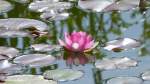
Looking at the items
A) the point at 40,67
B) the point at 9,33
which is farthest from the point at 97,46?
the point at 9,33

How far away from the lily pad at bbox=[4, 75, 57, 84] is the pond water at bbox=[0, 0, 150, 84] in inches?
1.8

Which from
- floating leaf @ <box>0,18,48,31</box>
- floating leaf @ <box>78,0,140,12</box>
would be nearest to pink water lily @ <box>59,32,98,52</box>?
floating leaf @ <box>0,18,48,31</box>

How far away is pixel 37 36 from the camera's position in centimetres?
204

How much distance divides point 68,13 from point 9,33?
0.32 metres

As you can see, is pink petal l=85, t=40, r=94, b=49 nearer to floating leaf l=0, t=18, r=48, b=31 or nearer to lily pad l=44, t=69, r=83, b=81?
lily pad l=44, t=69, r=83, b=81

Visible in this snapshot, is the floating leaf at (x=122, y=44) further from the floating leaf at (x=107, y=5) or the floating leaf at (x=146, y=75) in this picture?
the floating leaf at (x=107, y=5)

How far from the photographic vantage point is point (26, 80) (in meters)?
1.69

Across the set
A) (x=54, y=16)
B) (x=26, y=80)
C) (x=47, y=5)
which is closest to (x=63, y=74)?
(x=26, y=80)

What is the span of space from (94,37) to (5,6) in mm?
567

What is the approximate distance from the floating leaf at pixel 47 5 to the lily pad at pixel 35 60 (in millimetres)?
486

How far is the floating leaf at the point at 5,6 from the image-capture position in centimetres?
232

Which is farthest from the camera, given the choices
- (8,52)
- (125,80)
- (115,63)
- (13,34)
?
(13,34)

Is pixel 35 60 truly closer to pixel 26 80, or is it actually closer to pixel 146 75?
pixel 26 80

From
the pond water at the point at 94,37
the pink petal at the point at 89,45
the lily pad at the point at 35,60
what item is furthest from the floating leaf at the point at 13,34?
the pink petal at the point at 89,45
